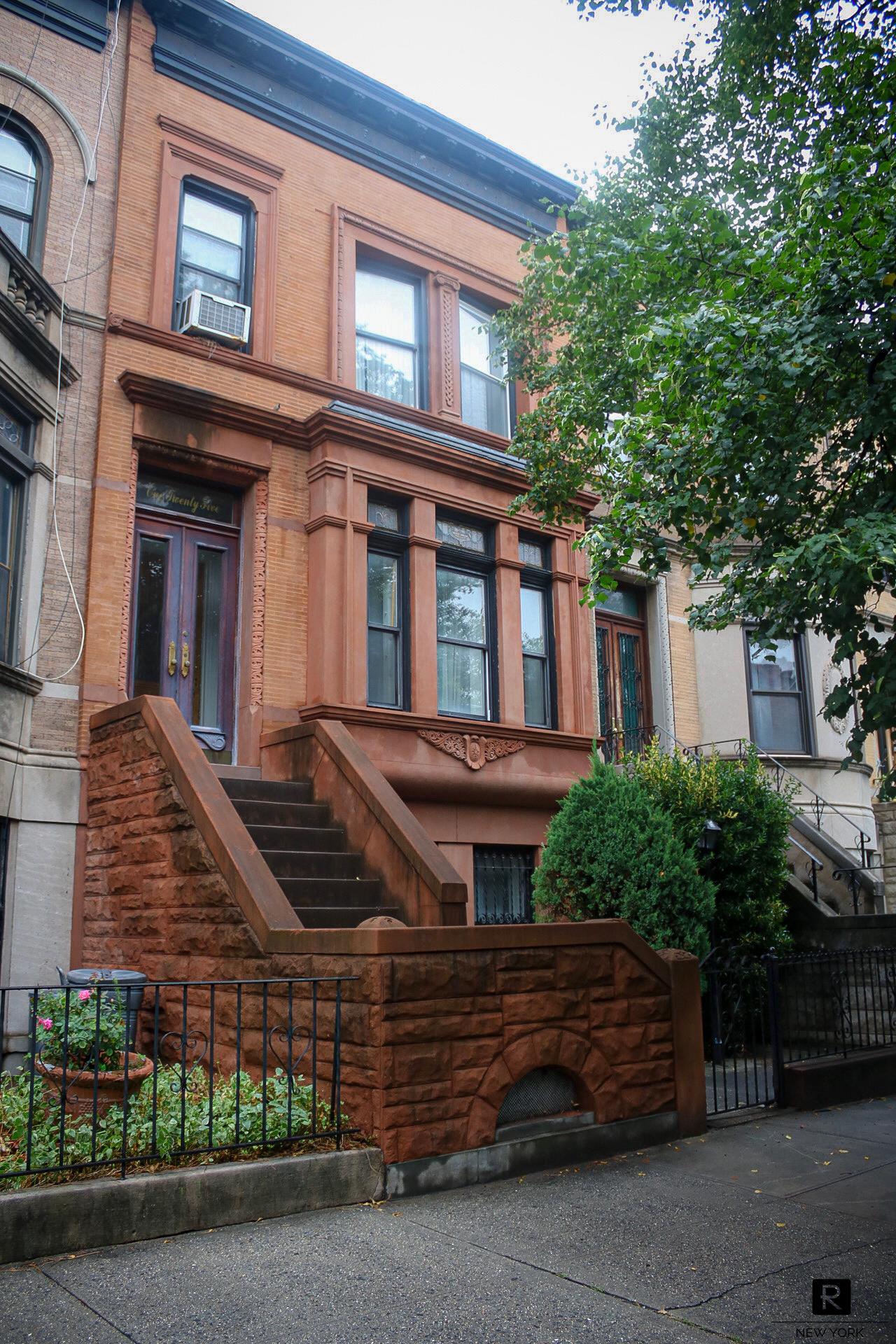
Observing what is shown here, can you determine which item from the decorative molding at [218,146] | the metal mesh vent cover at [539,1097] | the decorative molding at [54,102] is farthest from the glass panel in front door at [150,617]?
the metal mesh vent cover at [539,1097]

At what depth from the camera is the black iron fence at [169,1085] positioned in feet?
18.4

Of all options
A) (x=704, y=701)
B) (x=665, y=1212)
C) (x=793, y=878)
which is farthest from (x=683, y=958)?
(x=704, y=701)

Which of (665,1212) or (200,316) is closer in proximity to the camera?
(665,1212)

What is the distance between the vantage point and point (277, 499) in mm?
12680

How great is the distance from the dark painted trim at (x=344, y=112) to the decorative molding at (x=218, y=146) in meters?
0.62

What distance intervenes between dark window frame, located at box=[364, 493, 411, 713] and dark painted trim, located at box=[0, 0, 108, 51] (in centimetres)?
603

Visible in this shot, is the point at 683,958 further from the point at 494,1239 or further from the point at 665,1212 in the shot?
the point at 494,1239

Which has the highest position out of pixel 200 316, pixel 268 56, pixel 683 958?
pixel 268 56

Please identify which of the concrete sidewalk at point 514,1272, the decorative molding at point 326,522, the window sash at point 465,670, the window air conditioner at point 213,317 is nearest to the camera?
the concrete sidewalk at point 514,1272

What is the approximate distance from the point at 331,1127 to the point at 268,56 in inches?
509

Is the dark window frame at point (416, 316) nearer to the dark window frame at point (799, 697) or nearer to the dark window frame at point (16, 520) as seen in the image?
the dark window frame at point (16, 520)

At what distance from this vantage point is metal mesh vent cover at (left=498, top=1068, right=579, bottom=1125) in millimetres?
7203

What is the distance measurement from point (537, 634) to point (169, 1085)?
30.2 feet

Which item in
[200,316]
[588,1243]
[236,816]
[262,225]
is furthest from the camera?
[262,225]
